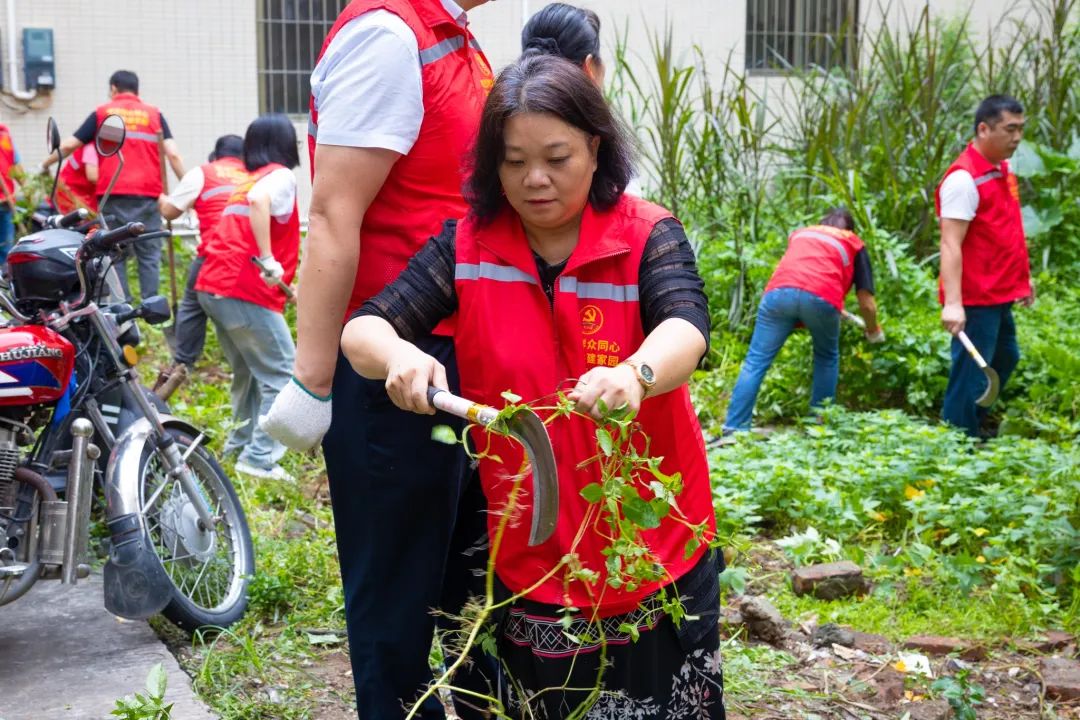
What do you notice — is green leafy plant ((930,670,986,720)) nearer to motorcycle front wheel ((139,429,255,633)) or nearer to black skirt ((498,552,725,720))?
black skirt ((498,552,725,720))

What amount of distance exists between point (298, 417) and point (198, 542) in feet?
6.70

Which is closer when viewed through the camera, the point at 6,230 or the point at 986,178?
the point at 986,178

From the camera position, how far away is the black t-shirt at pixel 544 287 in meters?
2.25

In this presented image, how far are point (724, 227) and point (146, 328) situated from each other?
4583 millimetres

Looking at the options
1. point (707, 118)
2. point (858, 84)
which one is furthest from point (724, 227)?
point (858, 84)

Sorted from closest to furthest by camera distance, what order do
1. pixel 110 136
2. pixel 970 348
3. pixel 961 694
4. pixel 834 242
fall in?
1. pixel 961 694
2. pixel 110 136
3. pixel 970 348
4. pixel 834 242

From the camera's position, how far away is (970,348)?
683cm

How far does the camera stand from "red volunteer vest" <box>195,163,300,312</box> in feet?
20.7

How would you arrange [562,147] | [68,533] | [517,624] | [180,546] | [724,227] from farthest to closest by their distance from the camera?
1. [724,227]
2. [180,546]
3. [68,533]
4. [517,624]
5. [562,147]

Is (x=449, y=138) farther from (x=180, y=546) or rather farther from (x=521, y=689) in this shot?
(x=180, y=546)

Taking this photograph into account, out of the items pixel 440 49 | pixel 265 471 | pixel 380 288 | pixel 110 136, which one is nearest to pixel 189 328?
pixel 265 471

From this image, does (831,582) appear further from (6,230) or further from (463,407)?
(6,230)

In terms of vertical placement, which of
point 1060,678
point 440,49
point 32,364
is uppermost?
point 440,49

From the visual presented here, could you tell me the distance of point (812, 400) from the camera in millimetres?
7477
